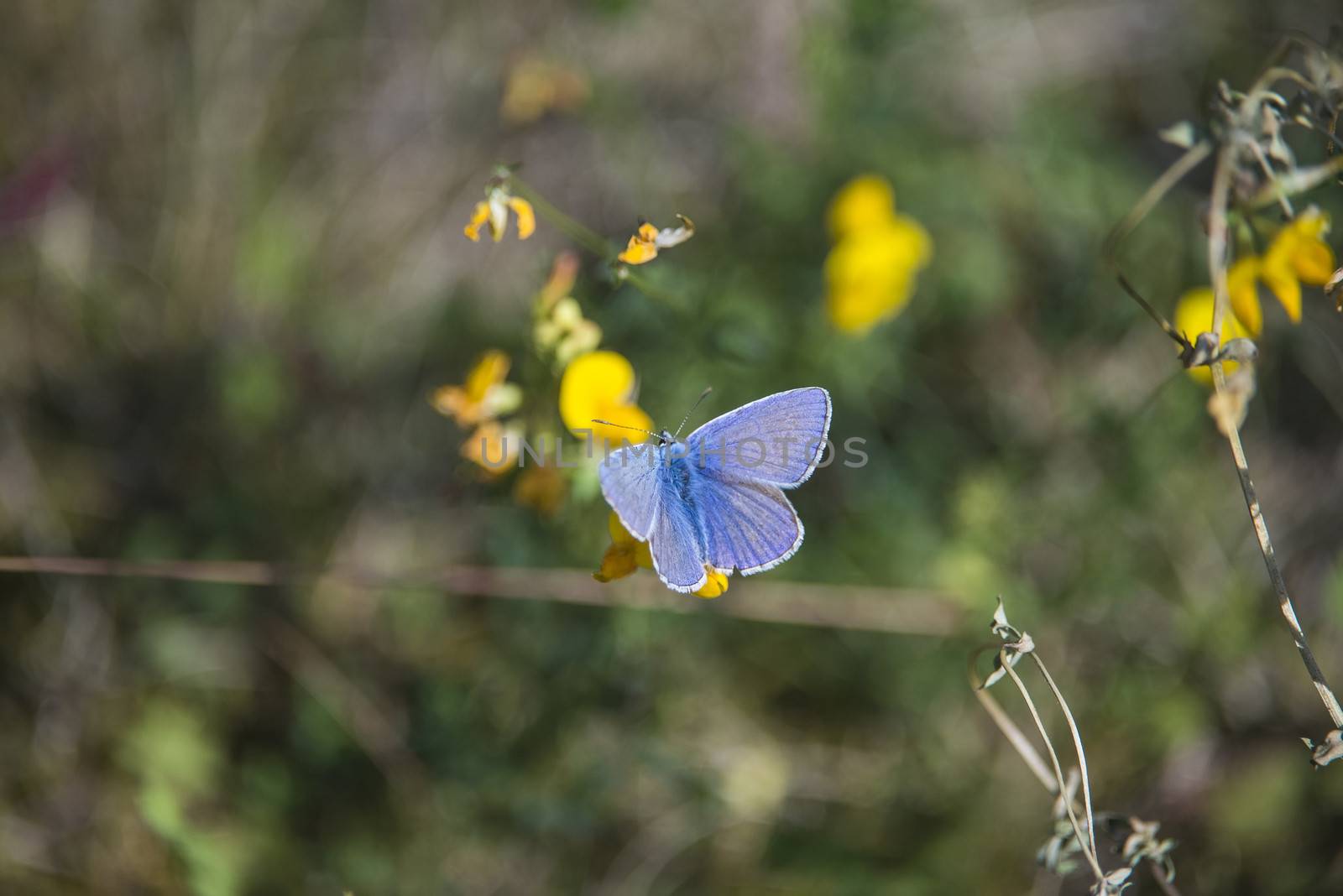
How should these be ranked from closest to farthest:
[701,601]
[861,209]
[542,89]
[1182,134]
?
[1182,134] → [701,601] → [861,209] → [542,89]

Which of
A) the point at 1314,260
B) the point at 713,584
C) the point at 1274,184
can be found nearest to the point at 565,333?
the point at 713,584

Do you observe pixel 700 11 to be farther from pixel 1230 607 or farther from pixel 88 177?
pixel 1230 607

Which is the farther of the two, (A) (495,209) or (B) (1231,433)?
(A) (495,209)

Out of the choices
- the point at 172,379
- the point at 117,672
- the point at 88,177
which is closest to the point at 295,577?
the point at 117,672

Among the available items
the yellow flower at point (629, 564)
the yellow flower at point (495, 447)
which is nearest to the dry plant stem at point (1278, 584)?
the yellow flower at point (629, 564)

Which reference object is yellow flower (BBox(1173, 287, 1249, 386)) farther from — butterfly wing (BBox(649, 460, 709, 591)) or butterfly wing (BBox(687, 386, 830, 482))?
butterfly wing (BBox(649, 460, 709, 591))

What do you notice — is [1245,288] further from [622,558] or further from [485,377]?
[485,377]
